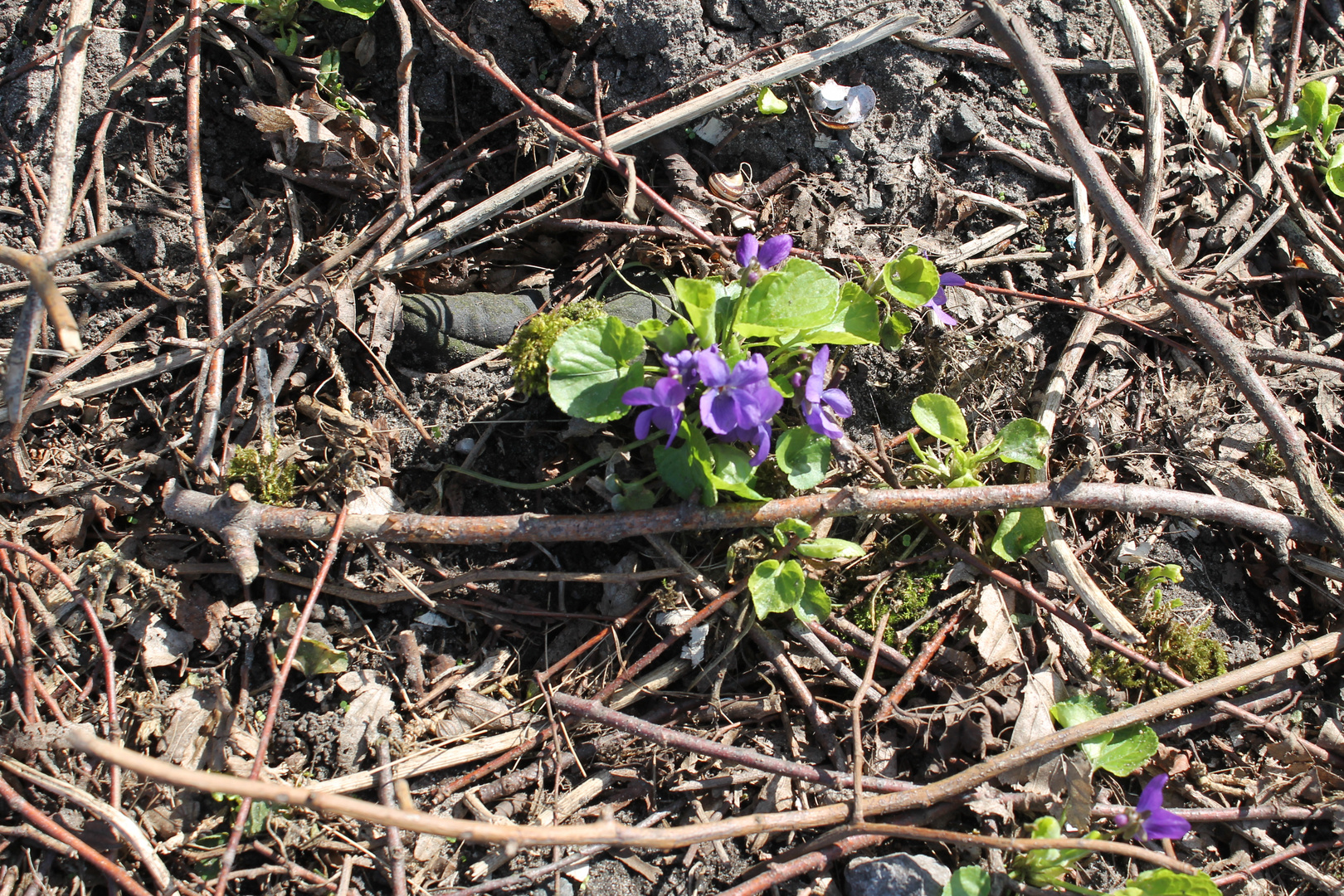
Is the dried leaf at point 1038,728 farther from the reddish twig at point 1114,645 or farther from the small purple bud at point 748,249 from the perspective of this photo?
the small purple bud at point 748,249

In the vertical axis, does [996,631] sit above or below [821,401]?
below

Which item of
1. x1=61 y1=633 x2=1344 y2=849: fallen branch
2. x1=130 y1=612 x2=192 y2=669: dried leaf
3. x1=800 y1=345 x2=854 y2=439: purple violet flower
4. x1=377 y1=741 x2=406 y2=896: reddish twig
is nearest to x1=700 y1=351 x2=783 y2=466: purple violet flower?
x1=800 y1=345 x2=854 y2=439: purple violet flower

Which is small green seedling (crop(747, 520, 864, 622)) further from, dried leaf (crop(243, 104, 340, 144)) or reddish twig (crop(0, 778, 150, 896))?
dried leaf (crop(243, 104, 340, 144))

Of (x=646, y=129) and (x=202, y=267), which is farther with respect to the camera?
(x=646, y=129)

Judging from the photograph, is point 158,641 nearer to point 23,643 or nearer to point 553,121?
point 23,643

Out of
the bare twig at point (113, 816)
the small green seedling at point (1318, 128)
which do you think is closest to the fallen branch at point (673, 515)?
the bare twig at point (113, 816)

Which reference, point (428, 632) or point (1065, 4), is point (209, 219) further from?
point (1065, 4)

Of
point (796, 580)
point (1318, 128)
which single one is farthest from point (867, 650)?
point (1318, 128)
